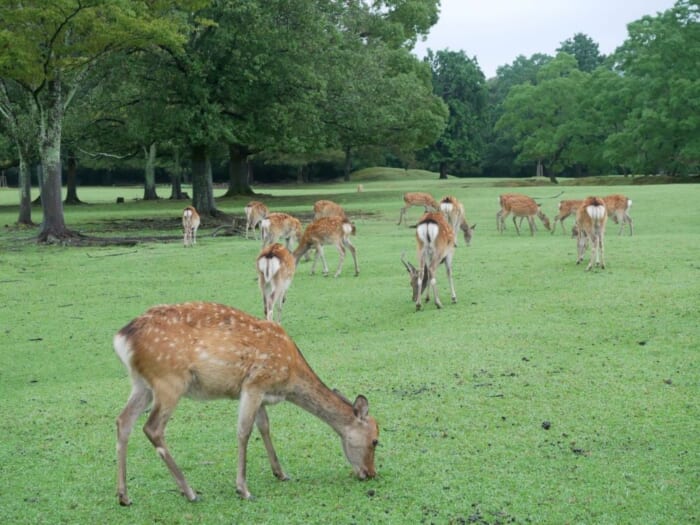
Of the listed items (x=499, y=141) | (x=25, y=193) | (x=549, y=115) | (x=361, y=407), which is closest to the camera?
(x=361, y=407)

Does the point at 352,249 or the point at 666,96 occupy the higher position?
the point at 666,96

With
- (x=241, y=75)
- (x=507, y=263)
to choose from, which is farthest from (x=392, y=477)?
(x=241, y=75)

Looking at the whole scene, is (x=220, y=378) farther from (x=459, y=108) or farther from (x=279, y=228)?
(x=459, y=108)

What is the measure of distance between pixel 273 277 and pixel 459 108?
176 ft

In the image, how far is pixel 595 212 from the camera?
11.5 meters

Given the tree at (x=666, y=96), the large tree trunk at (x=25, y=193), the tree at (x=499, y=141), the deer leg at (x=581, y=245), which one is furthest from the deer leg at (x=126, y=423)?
the tree at (x=499, y=141)

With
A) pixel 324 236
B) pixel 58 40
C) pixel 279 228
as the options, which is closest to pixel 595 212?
pixel 324 236

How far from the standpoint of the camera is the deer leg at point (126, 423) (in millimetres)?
4117

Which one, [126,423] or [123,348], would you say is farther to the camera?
[126,423]

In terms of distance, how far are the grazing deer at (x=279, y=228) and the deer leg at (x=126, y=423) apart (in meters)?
9.80

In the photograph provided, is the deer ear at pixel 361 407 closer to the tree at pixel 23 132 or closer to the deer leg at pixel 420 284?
the deer leg at pixel 420 284

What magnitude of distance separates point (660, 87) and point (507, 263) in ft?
115

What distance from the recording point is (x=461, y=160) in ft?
203

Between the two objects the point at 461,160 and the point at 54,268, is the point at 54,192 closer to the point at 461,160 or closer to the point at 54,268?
the point at 54,268
